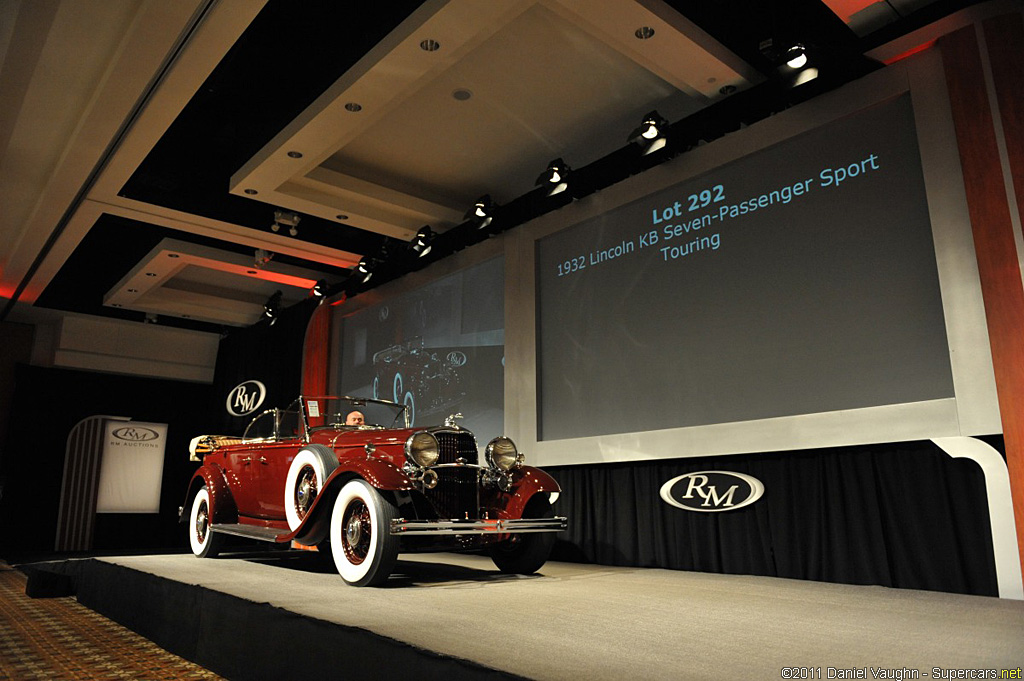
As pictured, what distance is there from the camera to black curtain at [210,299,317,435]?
8688mm

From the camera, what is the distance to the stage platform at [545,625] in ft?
5.46

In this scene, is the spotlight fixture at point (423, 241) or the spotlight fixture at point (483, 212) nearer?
the spotlight fixture at point (483, 212)

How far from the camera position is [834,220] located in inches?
155

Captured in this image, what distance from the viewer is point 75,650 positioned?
269 centimetres

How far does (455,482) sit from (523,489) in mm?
383

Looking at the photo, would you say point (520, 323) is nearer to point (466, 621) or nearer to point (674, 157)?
point (674, 157)

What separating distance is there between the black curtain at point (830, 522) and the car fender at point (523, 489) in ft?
3.77

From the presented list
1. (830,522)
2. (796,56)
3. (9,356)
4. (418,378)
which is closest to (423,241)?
(418,378)

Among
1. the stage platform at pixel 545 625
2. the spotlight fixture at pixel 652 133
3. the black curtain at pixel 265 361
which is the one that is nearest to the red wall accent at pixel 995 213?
the stage platform at pixel 545 625

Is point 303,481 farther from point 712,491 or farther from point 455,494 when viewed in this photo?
point 712,491

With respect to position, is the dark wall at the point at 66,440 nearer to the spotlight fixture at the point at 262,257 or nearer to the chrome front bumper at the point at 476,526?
the spotlight fixture at the point at 262,257

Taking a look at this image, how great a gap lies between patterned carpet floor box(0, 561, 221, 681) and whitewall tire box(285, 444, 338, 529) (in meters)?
0.97

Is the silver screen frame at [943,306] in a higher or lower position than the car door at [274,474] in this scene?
higher

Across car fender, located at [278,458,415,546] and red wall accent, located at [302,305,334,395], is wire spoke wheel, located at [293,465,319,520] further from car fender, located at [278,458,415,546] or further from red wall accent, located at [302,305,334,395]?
red wall accent, located at [302,305,334,395]
